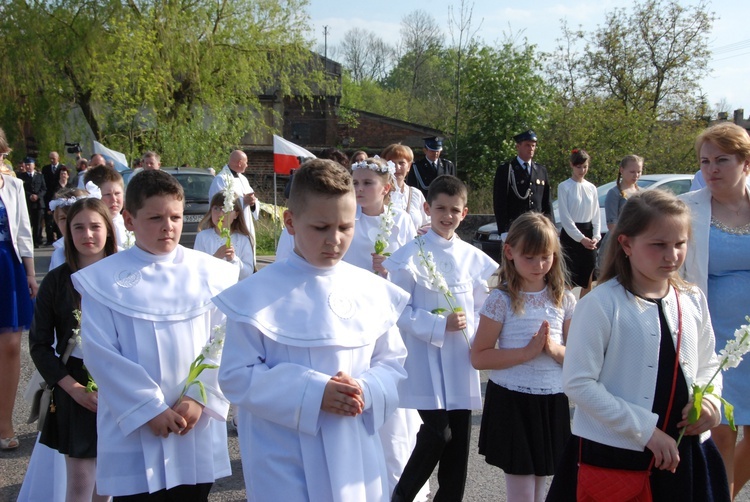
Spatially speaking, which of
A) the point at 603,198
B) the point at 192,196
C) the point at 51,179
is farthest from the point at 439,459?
the point at 51,179

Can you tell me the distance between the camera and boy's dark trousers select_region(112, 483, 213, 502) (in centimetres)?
326

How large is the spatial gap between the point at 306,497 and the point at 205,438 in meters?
0.81

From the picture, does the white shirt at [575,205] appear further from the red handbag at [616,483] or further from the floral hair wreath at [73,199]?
the red handbag at [616,483]

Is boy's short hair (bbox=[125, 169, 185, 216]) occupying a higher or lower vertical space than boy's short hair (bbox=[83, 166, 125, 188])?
higher

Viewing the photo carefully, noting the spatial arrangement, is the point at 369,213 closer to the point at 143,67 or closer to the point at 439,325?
the point at 439,325

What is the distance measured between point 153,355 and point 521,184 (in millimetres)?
7413

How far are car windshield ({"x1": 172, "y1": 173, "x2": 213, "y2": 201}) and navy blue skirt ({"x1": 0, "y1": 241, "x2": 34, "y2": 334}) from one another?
10.4m

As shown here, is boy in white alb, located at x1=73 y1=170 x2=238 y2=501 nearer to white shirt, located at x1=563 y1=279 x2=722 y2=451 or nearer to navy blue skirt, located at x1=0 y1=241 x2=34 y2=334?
white shirt, located at x1=563 y1=279 x2=722 y2=451

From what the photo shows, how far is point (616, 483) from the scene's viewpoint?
2934 mm

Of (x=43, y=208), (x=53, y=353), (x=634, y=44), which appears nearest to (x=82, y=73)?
(x=43, y=208)

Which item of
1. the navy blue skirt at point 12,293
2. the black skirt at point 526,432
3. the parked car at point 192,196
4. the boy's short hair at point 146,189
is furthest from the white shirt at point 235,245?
the parked car at point 192,196

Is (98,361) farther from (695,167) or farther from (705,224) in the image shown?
(695,167)

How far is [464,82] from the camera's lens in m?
24.2

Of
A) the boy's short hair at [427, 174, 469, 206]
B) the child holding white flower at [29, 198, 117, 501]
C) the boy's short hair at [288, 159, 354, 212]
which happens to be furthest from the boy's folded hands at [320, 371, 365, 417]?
the boy's short hair at [427, 174, 469, 206]
